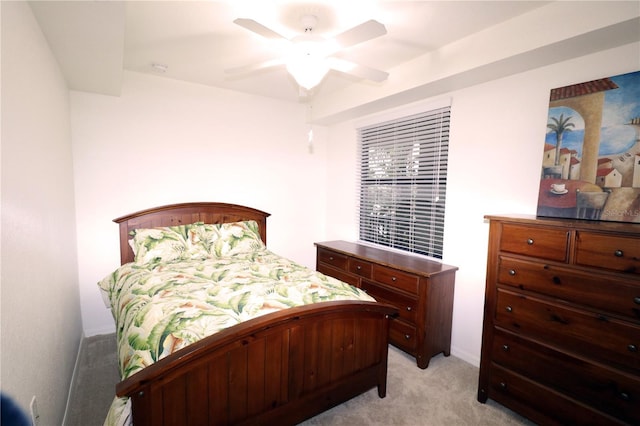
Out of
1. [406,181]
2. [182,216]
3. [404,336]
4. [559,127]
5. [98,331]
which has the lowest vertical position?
[98,331]

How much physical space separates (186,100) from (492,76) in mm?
2875

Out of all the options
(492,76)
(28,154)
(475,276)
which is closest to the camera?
(28,154)

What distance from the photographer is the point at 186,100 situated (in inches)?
125

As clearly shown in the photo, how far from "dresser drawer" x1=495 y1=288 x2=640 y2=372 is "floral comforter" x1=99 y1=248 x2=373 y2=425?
88cm

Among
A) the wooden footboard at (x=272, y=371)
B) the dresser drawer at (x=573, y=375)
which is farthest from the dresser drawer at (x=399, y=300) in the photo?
the dresser drawer at (x=573, y=375)

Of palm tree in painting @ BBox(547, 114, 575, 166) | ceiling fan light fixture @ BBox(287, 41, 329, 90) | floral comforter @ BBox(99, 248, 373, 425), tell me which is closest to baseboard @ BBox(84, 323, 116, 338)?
floral comforter @ BBox(99, 248, 373, 425)

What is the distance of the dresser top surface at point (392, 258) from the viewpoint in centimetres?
251

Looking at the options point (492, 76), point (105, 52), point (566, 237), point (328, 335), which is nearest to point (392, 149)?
point (492, 76)

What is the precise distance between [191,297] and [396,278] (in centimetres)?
165

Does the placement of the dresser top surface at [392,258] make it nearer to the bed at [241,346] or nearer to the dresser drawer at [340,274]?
the dresser drawer at [340,274]

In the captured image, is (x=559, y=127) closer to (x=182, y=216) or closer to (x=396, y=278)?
(x=396, y=278)

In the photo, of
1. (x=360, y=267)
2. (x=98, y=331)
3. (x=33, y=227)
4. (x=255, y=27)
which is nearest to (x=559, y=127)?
(x=360, y=267)

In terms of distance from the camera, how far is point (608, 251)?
1.50 m

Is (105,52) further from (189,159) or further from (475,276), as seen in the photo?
(475,276)
